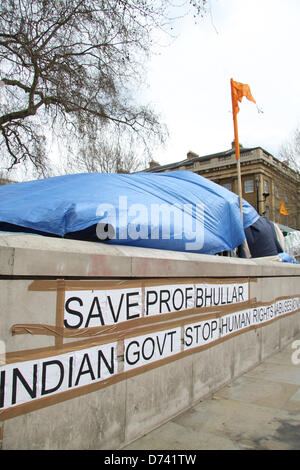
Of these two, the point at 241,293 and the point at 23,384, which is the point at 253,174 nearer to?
the point at 241,293

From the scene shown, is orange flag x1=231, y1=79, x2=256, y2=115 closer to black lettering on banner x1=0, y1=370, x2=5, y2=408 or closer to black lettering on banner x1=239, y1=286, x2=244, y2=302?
black lettering on banner x1=239, y1=286, x2=244, y2=302

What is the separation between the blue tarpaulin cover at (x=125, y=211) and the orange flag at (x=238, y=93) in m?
2.40

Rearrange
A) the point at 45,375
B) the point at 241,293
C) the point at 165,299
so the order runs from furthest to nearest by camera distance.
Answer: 1. the point at 241,293
2. the point at 165,299
3. the point at 45,375

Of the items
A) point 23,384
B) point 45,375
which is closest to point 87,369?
point 45,375

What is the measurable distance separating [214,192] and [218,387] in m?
2.74

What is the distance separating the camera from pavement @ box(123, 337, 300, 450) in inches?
111

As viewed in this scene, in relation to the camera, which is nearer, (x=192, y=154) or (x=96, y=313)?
(x=96, y=313)

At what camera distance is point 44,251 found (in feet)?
7.07

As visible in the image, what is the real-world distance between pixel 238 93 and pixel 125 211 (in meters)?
4.59

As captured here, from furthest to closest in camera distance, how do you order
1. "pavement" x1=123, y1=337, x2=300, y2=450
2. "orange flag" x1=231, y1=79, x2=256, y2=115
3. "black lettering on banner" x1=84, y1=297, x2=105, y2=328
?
"orange flag" x1=231, y1=79, x2=256, y2=115 < "pavement" x1=123, y1=337, x2=300, y2=450 < "black lettering on banner" x1=84, y1=297, x2=105, y2=328

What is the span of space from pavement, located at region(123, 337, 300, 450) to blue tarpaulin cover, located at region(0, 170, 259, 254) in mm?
1694

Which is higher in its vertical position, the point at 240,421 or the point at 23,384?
the point at 23,384

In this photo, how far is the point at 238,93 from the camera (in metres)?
6.77

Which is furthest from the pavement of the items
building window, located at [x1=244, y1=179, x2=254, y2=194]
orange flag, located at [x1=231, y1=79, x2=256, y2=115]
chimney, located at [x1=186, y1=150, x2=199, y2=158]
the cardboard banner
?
chimney, located at [x1=186, y1=150, x2=199, y2=158]
